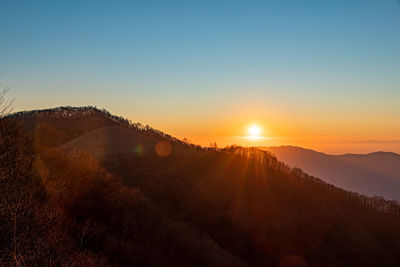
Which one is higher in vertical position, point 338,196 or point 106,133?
point 106,133

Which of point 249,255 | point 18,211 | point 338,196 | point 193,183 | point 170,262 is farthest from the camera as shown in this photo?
point 338,196

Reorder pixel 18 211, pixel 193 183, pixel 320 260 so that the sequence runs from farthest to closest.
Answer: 1. pixel 193 183
2. pixel 320 260
3. pixel 18 211

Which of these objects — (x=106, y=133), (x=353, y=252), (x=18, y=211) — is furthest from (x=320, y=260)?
(x=106, y=133)

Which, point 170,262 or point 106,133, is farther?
point 106,133

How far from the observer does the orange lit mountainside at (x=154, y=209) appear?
57.9 ft

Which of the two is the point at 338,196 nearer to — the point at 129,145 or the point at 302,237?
→ the point at 302,237

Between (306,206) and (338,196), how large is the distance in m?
34.5

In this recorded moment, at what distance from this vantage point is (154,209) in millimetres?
48125

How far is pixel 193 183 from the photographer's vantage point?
84.8 metres

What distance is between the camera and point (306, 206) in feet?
308

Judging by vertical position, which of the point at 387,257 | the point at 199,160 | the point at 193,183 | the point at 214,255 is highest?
the point at 199,160

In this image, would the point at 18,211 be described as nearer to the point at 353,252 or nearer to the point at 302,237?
the point at 302,237

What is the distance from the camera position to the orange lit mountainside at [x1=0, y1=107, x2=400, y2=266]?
1764 centimetres

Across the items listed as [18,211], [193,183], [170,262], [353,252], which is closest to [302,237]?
[353,252]
